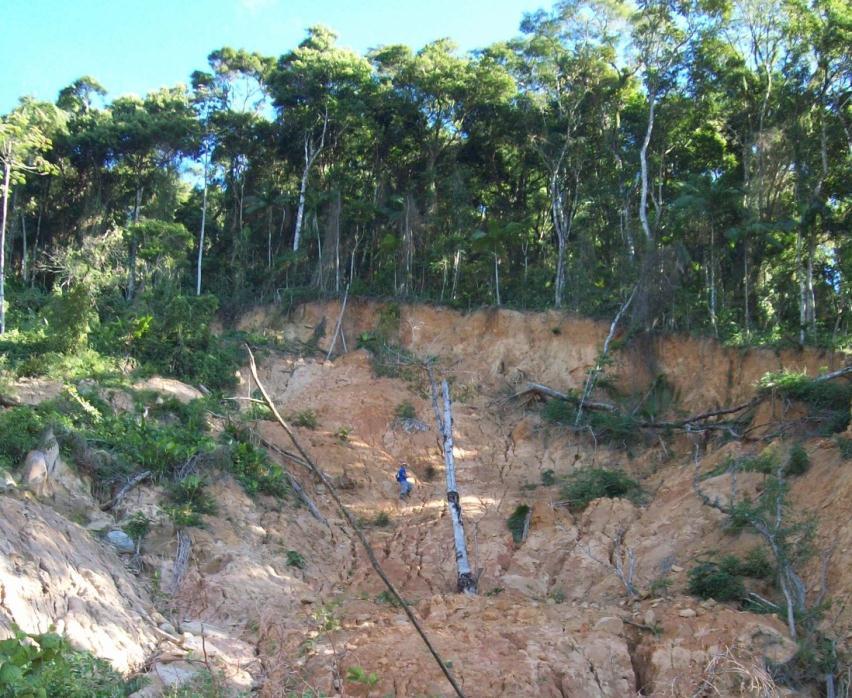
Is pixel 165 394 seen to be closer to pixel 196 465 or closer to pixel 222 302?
pixel 196 465

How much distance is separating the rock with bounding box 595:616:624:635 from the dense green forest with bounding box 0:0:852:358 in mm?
10511

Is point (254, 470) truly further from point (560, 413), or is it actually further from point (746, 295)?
point (746, 295)

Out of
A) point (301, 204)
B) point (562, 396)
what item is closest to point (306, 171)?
point (301, 204)

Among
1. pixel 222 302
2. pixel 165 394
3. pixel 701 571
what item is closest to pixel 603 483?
pixel 701 571

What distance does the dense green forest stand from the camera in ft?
69.5

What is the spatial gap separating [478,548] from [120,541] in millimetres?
5721

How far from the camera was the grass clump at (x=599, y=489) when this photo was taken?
14766 mm

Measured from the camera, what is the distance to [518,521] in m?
14.1

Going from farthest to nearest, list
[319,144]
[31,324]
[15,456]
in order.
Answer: [319,144]
[31,324]
[15,456]

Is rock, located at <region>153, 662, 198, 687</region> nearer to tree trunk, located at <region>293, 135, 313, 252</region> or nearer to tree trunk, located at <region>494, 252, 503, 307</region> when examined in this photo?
tree trunk, located at <region>494, 252, 503, 307</region>

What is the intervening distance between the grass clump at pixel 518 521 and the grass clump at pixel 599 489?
3.44 ft

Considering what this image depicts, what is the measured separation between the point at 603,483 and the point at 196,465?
7349 millimetres

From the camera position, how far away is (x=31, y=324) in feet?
65.2

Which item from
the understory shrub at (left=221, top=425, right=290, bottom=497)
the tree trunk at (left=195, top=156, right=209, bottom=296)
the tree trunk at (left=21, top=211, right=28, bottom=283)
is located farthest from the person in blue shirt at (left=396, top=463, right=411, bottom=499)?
the tree trunk at (left=21, top=211, right=28, bottom=283)
